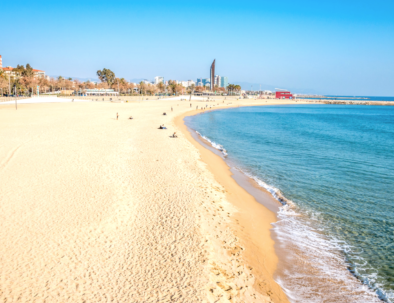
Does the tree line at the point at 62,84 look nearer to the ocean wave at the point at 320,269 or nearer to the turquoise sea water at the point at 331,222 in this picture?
the turquoise sea water at the point at 331,222

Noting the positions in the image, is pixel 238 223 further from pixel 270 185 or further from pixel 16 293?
pixel 16 293

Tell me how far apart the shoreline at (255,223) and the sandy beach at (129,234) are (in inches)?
1.4

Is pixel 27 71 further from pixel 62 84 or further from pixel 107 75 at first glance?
pixel 107 75

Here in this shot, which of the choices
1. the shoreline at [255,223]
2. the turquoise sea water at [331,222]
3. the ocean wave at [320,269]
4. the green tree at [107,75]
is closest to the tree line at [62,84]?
the green tree at [107,75]

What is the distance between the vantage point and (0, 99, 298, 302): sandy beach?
5.19 m

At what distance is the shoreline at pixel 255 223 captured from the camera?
19.4 feet

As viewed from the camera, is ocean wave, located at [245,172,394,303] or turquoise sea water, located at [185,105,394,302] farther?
turquoise sea water, located at [185,105,394,302]

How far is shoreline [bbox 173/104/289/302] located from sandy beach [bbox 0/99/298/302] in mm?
35

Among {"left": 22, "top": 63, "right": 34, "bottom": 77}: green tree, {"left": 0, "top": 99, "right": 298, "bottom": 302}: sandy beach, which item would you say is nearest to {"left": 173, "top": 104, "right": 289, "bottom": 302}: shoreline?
{"left": 0, "top": 99, "right": 298, "bottom": 302}: sandy beach

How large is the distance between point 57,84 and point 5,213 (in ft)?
331

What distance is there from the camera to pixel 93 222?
757cm

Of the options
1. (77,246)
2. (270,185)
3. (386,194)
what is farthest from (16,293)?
(386,194)

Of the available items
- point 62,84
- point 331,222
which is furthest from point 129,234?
point 62,84

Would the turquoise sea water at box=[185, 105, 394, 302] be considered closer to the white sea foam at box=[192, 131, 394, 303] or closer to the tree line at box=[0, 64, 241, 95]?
the white sea foam at box=[192, 131, 394, 303]
